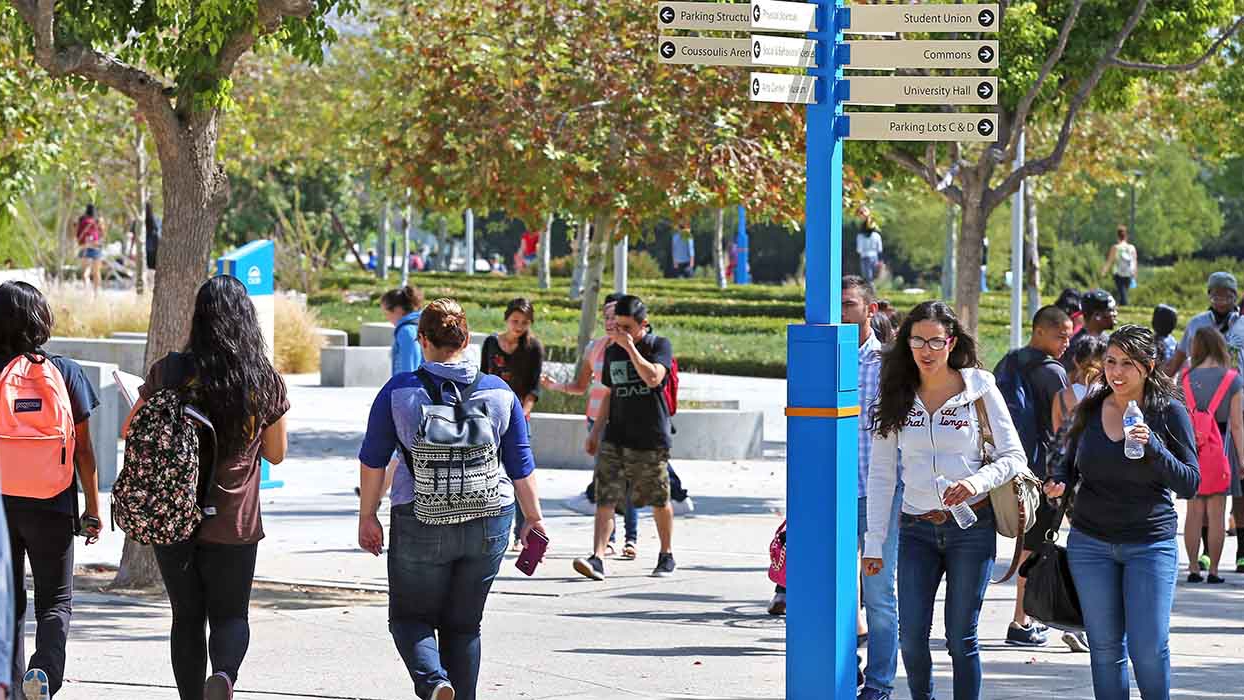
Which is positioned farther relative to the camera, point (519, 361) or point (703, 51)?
point (519, 361)

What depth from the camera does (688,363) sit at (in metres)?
26.6

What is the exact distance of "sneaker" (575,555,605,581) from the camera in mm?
10719

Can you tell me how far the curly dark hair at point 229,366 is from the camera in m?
6.27

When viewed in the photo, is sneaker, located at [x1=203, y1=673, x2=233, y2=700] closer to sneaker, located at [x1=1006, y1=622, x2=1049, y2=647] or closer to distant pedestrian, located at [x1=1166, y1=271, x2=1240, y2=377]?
sneaker, located at [x1=1006, y1=622, x2=1049, y2=647]

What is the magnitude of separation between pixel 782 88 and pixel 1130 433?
1742mm

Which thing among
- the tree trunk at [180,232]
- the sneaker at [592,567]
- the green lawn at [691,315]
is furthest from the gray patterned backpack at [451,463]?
the green lawn at [691,315]

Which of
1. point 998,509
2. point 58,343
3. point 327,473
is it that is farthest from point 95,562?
point 58,343

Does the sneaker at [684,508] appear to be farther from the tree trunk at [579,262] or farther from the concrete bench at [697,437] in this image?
the tree trunk at [579,262]

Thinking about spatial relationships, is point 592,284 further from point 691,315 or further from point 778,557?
point 691,315

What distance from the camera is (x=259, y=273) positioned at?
50.2 feet

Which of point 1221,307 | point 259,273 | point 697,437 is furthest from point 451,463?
point 697,437

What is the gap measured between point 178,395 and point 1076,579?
10.6 feet

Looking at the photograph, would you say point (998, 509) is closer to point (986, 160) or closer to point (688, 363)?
point (986, 160)

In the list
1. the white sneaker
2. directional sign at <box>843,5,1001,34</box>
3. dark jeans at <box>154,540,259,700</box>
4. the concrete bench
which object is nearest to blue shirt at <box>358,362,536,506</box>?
dark jeans at <box>154,540,259,700</box>
